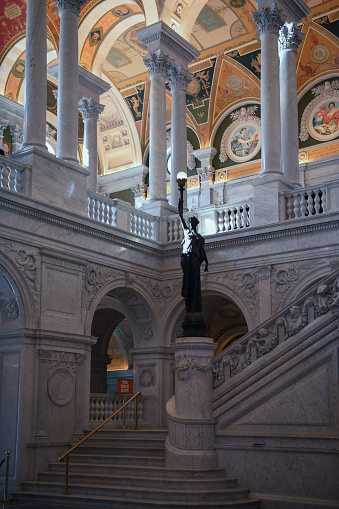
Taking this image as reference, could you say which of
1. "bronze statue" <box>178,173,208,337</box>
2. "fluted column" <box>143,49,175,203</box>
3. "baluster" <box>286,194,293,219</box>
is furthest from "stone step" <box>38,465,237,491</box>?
"fluted column" <box>143,49,175,203</box>

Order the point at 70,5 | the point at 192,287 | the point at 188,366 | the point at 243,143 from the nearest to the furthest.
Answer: the point at 188,366
the point at 192,287
the point at 70,5
the point at 243,143

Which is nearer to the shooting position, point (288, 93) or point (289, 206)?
point (289, 206)

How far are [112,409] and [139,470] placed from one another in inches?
181

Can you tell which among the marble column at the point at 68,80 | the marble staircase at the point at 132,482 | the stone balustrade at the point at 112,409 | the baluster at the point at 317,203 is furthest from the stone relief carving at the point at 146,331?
the baluster at the point at 317,203

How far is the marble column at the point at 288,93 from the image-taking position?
Answer: 61.7 feet

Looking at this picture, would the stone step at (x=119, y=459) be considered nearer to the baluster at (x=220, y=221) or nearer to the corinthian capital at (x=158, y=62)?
the baluster at (x=220, y=221)

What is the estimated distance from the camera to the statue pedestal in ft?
39.5

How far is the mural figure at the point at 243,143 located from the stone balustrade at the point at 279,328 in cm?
1366

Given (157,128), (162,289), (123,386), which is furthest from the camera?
(123,386)

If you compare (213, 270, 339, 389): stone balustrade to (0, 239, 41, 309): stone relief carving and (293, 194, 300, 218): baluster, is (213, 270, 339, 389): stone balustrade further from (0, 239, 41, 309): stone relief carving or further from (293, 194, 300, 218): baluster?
(293, 194, 300, 218): baluster

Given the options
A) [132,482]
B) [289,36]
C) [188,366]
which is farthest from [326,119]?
[132,482]

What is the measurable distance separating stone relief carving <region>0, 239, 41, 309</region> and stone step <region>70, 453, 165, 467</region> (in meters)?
3.17

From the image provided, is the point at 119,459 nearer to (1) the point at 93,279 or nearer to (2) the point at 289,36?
(1) the point at 93,279

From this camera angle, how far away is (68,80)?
16812 millimetres
